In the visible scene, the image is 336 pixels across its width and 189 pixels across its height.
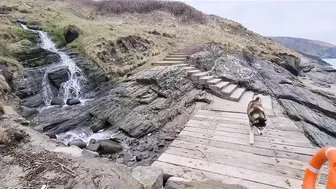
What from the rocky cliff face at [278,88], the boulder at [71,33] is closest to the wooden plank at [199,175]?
the rocky cliff face at [278,88]

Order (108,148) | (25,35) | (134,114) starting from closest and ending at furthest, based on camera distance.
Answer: (108,148), (134,114), (25,35)

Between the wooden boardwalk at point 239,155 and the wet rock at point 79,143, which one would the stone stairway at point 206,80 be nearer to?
the wooden boardwalk at point 239,155

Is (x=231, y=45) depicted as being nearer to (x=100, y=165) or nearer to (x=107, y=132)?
(x=107, y=132)

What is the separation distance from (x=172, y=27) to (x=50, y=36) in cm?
707

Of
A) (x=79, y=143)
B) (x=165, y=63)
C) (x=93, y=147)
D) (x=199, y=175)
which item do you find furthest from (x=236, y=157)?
(x=165, y=63)

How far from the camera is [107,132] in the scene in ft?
17.8

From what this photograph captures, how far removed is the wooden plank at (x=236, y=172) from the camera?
8.59 feet

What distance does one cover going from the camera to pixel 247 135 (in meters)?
3.88

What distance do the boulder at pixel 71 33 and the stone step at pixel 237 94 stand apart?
648cm

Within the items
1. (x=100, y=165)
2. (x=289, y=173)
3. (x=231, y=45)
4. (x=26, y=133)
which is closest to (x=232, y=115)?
(x=289, y=173)

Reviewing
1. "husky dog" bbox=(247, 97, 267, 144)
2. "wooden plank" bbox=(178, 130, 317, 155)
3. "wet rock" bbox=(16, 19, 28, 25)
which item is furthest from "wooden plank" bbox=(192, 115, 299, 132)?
"wet rock" bbox=(16, 19, 28, 25)

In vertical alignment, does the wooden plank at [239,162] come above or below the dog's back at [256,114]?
below

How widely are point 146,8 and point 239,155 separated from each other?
588 inches

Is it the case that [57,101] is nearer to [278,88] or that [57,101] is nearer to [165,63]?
[165,63]
